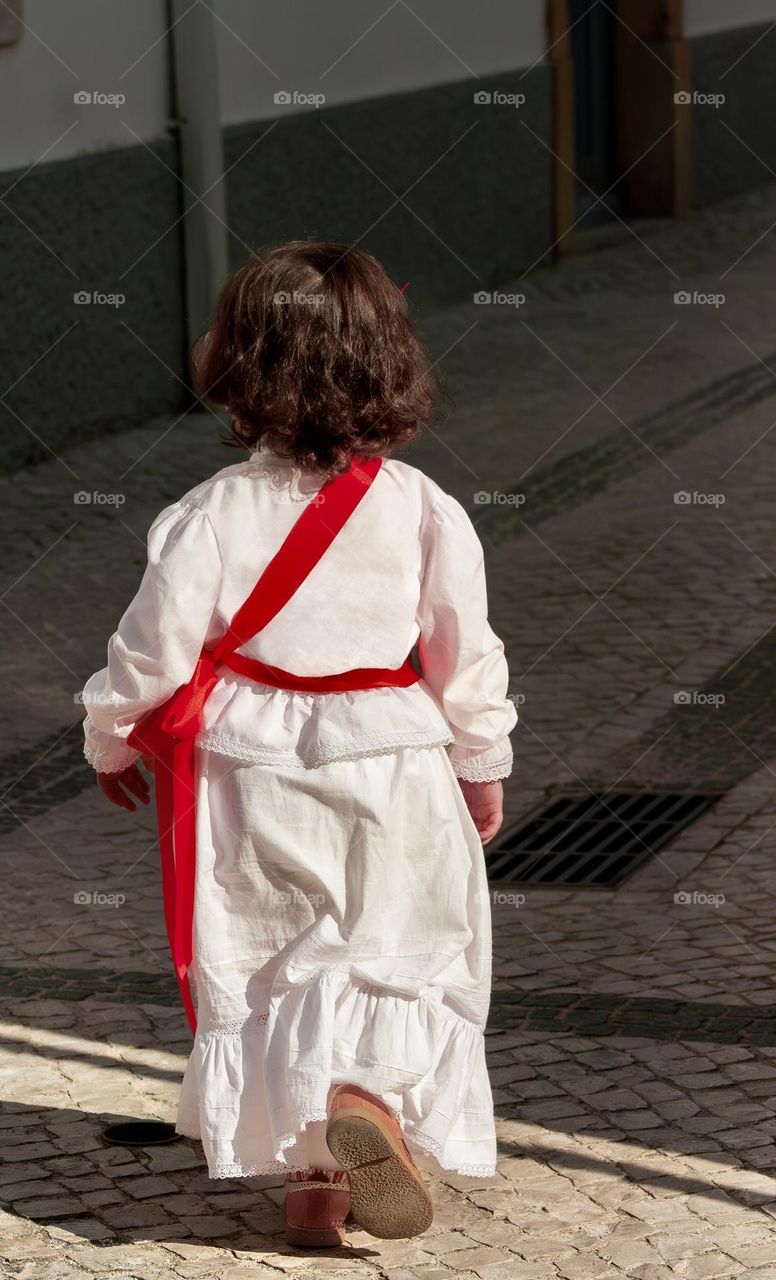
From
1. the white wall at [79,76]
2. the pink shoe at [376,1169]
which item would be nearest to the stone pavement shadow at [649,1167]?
the pink shoe at [376,1169]

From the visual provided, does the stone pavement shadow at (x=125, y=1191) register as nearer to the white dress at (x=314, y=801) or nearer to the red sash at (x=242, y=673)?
the white dress at (x=314, y=801)

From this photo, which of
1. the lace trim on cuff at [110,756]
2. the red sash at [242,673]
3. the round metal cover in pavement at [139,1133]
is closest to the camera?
the red sash at [242,673]

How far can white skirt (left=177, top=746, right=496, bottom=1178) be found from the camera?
3551 millimetres

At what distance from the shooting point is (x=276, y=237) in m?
11.7

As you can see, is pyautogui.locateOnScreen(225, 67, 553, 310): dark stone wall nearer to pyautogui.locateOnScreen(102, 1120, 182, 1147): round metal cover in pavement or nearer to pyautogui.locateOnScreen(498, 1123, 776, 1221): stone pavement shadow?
pyautogui.locateOnScreen(102, 1120, 182, 1147): round metal cover in pavement

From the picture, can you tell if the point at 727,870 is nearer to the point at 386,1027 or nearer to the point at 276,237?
the point at 386,1027

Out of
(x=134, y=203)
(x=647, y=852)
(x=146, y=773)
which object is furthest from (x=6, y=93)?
(x=647, y=852)

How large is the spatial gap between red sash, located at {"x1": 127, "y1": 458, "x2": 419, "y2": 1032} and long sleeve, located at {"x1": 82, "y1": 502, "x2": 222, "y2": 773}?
5cm

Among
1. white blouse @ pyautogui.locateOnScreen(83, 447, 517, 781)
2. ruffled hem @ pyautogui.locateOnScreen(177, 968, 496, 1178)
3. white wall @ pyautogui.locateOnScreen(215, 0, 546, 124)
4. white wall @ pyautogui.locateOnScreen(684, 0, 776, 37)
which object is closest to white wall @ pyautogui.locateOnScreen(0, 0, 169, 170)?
white wall @ pyautogui.locateOnScreen(215, 0, 546, 124)

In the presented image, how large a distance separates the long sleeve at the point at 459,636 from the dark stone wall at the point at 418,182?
7.87 m

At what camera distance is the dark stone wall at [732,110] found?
16.1 m

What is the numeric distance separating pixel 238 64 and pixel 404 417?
850 cm

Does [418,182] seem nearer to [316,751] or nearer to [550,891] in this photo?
[550,891]

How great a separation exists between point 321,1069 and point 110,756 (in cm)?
65
